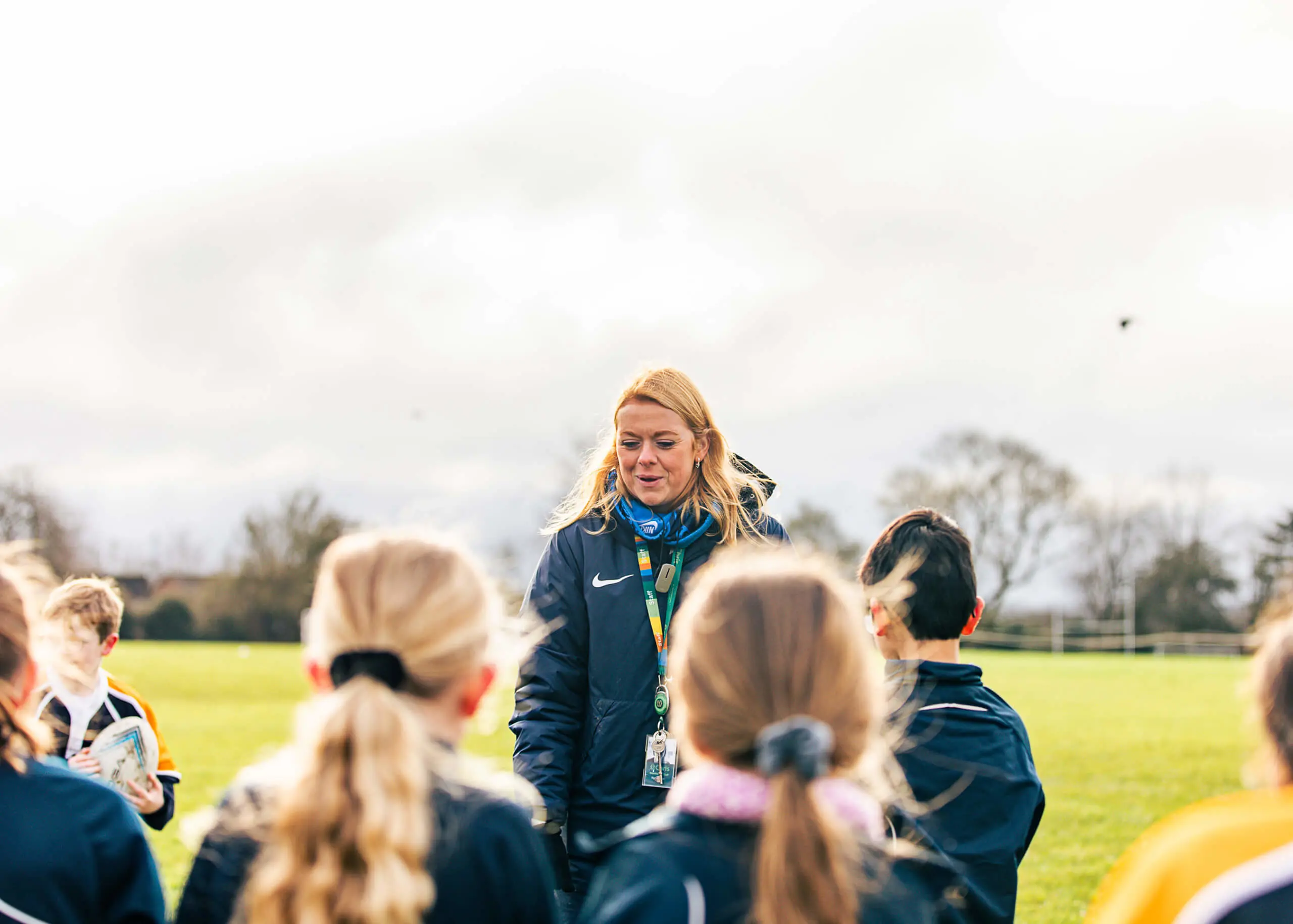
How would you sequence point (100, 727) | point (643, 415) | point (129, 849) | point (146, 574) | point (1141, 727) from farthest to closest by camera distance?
point (146, 574)
point (1141, 727)
point (100, 727)
point (643, 415)
point (129, 849)

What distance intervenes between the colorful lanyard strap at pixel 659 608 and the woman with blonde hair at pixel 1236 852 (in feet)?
6.18

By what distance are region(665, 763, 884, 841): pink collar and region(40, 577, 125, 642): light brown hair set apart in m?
3.45

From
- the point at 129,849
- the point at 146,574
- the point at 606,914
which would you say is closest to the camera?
the point at 606,914

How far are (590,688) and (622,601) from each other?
0.33 m

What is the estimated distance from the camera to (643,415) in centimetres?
412

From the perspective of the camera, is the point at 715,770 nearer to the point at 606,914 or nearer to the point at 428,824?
the point at 606,914

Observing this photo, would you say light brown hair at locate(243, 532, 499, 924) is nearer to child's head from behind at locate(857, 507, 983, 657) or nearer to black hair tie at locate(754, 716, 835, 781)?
black hair tie at locate(754, 716, 835, 781)

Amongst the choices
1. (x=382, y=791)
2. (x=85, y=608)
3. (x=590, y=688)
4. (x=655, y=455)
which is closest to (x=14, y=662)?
(x=382, y=791)

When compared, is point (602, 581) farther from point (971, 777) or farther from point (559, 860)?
point (971, 777)

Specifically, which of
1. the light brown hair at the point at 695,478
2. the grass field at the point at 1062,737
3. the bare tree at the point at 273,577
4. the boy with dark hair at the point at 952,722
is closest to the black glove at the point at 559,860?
the grass field at the point at 1062,737

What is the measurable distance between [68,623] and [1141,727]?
2131 cm

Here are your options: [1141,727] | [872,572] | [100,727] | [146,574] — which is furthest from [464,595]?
[146,574]

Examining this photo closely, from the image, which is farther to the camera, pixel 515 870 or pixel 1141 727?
pixel 1141 727

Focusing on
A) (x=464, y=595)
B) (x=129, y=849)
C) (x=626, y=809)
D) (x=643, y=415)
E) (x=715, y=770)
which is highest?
(x=643, y=415)
